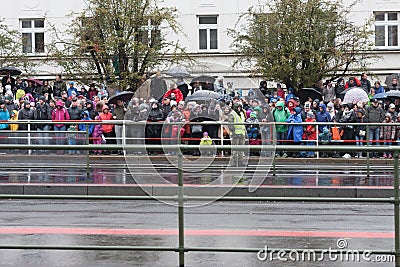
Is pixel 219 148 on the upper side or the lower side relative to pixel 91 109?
lower

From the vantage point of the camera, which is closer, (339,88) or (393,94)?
(393,94)

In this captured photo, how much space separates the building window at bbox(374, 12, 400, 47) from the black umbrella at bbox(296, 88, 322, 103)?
50.2 ft

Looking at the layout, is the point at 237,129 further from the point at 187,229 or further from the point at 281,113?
the point at 187,229

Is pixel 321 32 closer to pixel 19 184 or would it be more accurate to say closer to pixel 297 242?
pixel 19 184

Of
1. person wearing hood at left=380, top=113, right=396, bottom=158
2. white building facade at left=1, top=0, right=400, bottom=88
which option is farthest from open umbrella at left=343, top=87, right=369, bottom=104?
white building facade at left=1, top=0, right=400, bottom=88

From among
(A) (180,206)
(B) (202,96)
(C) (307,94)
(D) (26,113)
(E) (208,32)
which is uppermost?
(E) (208,32)

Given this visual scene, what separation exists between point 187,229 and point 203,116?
31.5 ft

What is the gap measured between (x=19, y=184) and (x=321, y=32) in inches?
679

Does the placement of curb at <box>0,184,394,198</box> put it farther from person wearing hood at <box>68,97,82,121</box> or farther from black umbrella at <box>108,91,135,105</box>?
black umbrella at <box>108,91,135,105</box>

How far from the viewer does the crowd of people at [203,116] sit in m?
20.4

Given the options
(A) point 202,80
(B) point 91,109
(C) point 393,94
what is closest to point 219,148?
(A) point 202,80

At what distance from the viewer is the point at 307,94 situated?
28859 millimetres

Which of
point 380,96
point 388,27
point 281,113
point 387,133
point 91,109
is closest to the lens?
point 387,133

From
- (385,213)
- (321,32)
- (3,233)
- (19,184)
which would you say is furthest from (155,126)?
(321,32)
